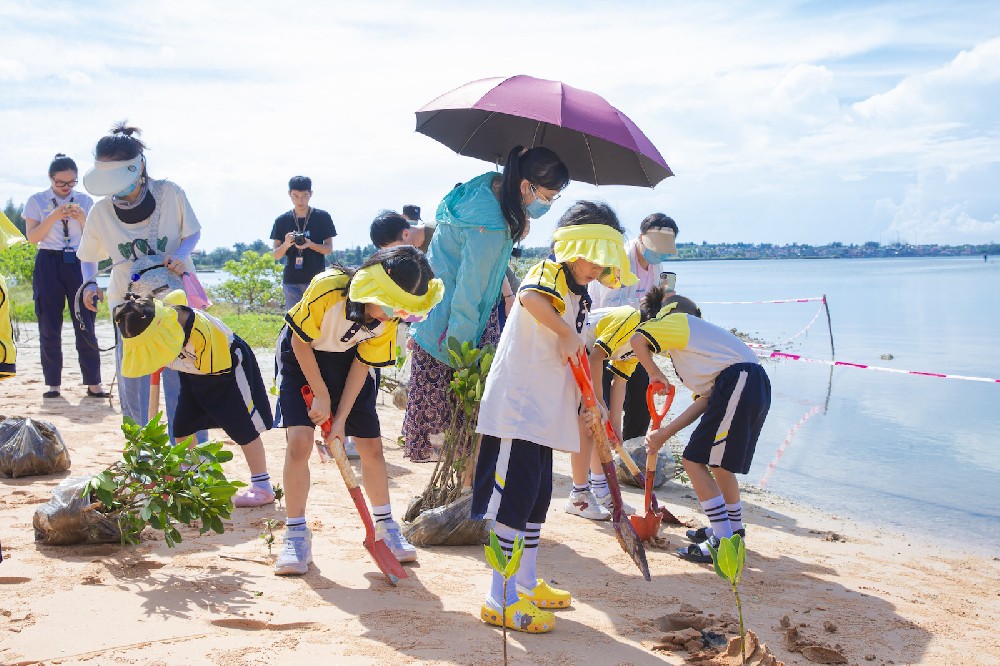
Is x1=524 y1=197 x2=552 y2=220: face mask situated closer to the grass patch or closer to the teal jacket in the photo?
the teal jacket

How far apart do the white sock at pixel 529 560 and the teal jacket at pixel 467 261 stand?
1.17 meters

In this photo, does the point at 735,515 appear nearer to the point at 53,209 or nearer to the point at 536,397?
the point at 536,397

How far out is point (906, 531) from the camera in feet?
18.0

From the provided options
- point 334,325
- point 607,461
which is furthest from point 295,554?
point 607,461

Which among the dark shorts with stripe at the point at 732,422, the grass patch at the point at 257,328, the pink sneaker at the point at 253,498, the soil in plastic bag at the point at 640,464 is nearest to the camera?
the dark shorts with stripe at the point at 732,422

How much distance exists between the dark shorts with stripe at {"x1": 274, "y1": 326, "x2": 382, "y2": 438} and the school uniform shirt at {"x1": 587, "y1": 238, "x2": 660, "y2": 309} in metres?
1.95

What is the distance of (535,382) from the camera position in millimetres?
3316

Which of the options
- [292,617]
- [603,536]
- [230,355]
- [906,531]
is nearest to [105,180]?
[230,355]

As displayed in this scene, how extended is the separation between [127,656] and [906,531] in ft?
15.3

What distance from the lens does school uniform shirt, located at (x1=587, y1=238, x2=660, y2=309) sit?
545 cm

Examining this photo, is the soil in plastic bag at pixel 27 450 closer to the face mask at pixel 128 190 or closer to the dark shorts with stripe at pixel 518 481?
the face mask at pixel 128 190

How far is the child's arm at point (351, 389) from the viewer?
3.68 metres

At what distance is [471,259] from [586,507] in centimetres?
163

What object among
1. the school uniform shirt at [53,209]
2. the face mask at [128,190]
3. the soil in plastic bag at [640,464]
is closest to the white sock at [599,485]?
the soil in plastic bag at [640,464]
